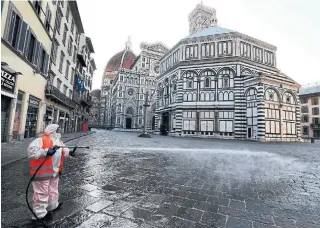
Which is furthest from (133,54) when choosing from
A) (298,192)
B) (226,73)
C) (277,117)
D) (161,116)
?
(298,192)

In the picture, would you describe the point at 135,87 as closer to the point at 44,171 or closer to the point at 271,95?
the point at 271,95

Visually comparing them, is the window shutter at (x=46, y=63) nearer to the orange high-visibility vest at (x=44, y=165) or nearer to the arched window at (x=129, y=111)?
the orange high-visibility vest at (x=44, y=165)

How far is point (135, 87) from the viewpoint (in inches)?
2287

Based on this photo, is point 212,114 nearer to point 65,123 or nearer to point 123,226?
point 65,123

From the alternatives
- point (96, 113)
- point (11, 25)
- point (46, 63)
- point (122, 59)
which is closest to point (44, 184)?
point (11, 25)

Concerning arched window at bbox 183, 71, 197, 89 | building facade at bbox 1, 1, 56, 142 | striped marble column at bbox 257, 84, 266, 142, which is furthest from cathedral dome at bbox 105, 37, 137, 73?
building facade at bbox 1, 1, 56, 142

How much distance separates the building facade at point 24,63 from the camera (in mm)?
9125

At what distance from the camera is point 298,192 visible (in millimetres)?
4246

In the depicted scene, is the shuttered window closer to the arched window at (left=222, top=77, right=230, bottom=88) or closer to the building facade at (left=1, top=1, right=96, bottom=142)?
the building facade at (left=1, top=1, right=96, bottom=142)

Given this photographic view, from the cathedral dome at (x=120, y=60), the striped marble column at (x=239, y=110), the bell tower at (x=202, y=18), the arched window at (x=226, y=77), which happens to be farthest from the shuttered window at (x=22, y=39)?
the cathedral dome at (x=120, y=60)

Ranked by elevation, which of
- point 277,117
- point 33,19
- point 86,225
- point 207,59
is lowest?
point 86,225

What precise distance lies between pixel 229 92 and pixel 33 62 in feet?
76.1

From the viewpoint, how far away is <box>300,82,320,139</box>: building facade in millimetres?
43094

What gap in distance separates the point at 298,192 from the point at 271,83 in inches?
925
